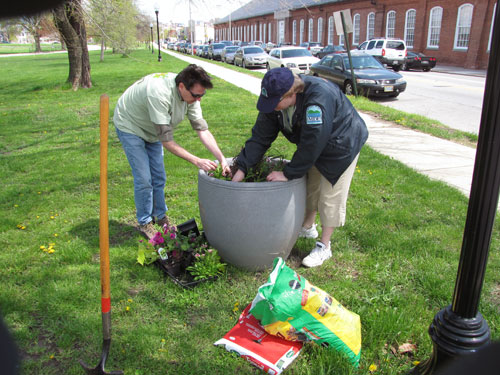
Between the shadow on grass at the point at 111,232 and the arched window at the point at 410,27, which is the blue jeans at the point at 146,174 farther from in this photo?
the arched window at the point at 410,27

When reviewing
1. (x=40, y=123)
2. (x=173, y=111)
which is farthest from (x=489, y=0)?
(x=173, y=111)

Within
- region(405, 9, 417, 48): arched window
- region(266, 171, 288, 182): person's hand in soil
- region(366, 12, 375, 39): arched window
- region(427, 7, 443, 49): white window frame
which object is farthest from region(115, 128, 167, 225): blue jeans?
region(366, 12, 375, 39): arched window

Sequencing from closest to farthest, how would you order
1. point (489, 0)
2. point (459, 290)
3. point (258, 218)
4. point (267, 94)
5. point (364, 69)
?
1. point (459, 290)
2. point (267, 94)
3. point (258, 218)
4. point (364, 69)
5. point (489, 0)

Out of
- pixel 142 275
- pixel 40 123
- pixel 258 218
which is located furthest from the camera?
pixel 40 123

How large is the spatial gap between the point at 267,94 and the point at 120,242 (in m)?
2.28

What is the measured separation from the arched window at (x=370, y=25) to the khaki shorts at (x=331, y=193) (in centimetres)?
3742

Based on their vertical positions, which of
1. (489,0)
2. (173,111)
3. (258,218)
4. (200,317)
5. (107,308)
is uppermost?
(489,0)

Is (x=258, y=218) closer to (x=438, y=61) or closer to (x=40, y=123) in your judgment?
(x=40, y=123)

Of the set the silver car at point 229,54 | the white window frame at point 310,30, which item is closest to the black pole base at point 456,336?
the silver car at point 229,54

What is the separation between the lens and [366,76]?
13430 millimetres

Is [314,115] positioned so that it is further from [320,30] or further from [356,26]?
[320,30]

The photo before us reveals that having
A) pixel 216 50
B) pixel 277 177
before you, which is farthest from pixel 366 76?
pixel 216 50

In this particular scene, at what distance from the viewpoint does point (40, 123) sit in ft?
32.8

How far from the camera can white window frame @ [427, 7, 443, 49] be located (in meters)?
30.7
